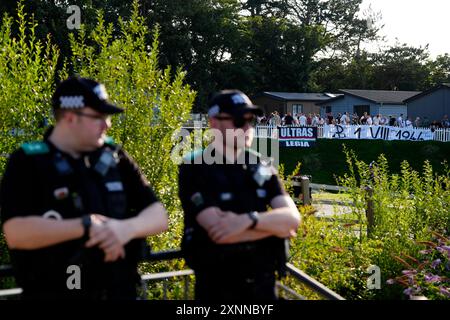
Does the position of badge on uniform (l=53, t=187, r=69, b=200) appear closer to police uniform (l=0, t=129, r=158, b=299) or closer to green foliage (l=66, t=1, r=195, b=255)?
police uniform (l=0, t=129, r=158, b=299)

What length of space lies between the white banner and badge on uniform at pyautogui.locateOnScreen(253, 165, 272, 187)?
31.1 meters

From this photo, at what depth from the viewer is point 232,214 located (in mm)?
3266

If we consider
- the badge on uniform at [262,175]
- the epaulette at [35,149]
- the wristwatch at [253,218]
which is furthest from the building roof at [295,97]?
the epaulette at [35,149]

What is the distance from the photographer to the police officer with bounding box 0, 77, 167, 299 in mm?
2809

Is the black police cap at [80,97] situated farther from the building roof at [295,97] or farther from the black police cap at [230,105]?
the building roof at [295,97]

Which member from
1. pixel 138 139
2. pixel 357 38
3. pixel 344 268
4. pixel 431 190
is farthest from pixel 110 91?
pixel 357 38

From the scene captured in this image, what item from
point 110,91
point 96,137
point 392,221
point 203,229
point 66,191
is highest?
point 110,91

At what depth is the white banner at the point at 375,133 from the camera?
3297 cm

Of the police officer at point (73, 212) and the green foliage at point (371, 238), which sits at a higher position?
the police officer at point (73, 212)

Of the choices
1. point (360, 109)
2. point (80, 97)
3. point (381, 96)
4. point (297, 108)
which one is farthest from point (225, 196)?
point (297, 108)

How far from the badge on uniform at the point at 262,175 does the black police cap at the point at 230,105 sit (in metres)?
0.35

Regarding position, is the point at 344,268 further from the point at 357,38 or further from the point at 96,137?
the point at 357,38

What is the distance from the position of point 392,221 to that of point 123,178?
21.7ft

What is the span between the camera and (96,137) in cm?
300
